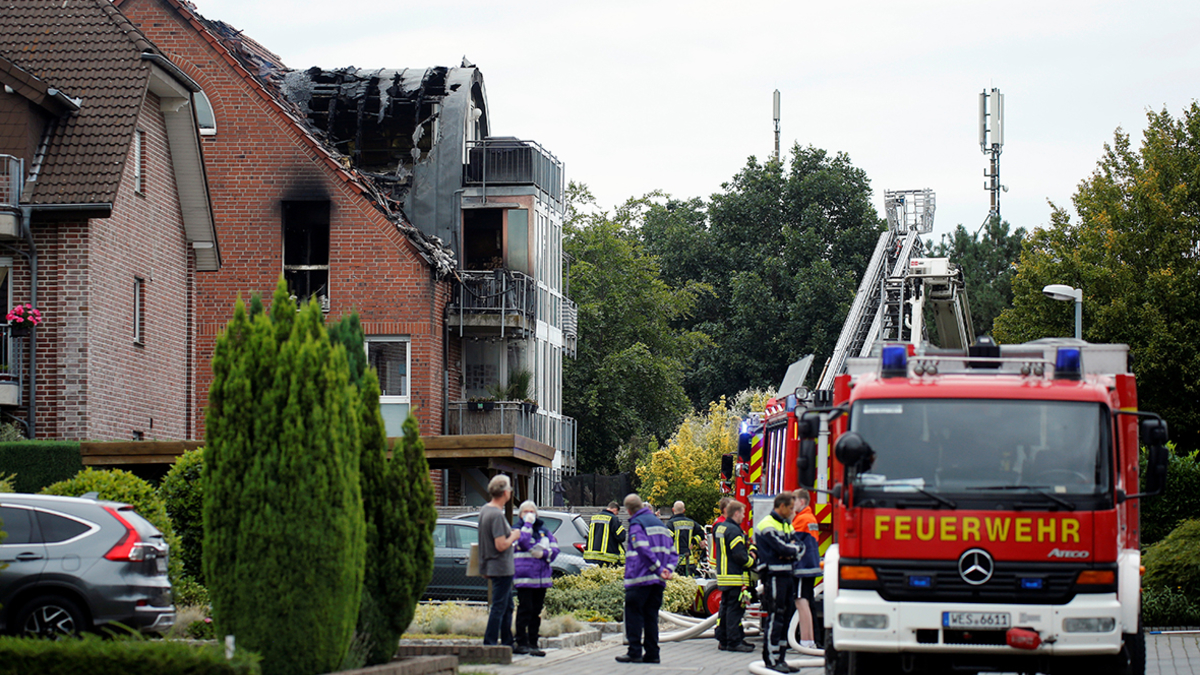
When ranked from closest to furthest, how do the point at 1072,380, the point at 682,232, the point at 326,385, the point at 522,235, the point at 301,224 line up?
the point at 326,385
the point at 1072,380
the point at 301,224
the point at 522,235
the point at 682,232

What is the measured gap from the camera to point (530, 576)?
1500cm

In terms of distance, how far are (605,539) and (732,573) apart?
4987 millimetres

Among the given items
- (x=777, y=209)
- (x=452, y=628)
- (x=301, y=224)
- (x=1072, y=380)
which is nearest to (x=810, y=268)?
(x=777, y=209)

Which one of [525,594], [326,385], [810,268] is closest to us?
[326,385]

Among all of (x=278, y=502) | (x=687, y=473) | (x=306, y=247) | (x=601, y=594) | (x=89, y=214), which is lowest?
(x=687, y=473)

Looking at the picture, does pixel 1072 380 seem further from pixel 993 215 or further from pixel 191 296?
pixel 993 215

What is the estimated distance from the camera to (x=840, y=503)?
11.3 metres

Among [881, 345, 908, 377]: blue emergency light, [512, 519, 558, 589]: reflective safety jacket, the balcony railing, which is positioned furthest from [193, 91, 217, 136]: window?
[881, 345, 908, 377]: blue emergency light

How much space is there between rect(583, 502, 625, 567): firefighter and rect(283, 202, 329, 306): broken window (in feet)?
47.3

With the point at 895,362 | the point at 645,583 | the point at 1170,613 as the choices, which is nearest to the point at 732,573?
the point at 645,583

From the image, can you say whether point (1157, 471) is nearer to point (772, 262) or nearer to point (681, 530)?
point (681, 530)

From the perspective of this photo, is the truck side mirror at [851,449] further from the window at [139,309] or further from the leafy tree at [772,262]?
the leafy tree at [772,262]

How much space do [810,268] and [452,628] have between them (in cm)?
4523

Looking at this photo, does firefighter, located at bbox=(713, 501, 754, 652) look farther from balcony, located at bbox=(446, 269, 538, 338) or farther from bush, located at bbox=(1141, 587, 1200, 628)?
balcony, located at bbox=(446, 269, 538, 338)
